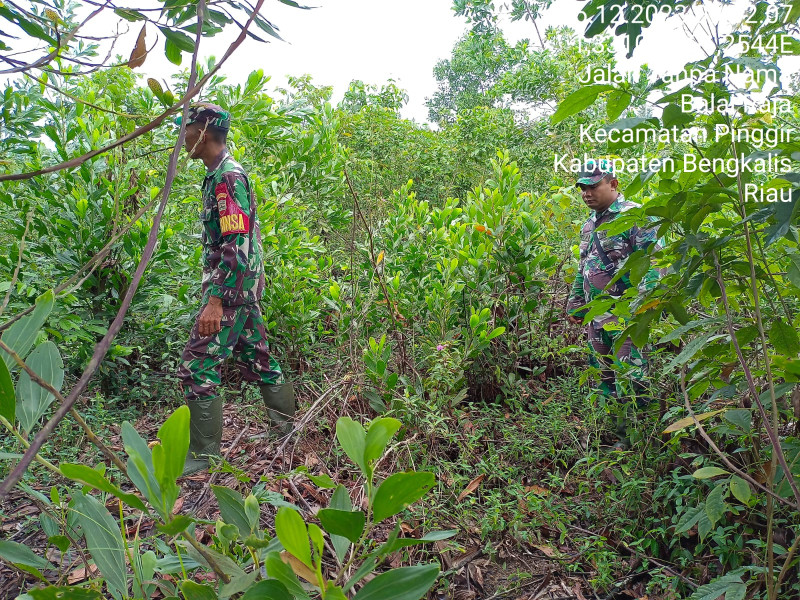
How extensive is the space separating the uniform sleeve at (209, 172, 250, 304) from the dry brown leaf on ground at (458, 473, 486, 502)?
156 cm

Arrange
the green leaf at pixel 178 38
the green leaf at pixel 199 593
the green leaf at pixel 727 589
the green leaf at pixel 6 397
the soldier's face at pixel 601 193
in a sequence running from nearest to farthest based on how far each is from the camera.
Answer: the green leaf at pixel 6 397 < the green leaf at pixel 199 593 < the green leaf at pixel 178 38 < the green leaf at pixel 727 589 < the soldier's face at pixel 601 193

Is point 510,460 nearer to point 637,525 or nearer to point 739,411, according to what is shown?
point 637,525

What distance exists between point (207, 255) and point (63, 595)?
266cm

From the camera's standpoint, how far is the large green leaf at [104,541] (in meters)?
0.79

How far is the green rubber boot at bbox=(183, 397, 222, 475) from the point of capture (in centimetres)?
310

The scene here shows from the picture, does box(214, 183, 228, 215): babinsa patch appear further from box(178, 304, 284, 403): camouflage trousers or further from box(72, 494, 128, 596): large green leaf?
box(72, 494, 128, 596): large green leaf

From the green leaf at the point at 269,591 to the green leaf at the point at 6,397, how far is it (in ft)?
1.09

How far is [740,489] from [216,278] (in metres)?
2.52

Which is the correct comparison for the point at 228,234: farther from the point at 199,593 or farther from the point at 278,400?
the point at 199,593

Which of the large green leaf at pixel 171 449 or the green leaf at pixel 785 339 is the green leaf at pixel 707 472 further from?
the large green leaf at pixel 171 449

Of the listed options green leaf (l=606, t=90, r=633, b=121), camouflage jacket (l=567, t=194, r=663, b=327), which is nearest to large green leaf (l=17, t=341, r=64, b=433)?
green leaf (l=606, t=90, r=633, b=121)

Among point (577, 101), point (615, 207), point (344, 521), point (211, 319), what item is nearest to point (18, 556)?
point (344, 521)

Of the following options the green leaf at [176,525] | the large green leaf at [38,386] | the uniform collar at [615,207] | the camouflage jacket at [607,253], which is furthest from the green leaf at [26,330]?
the uniform collar at [615,207]

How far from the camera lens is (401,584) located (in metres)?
0.66
